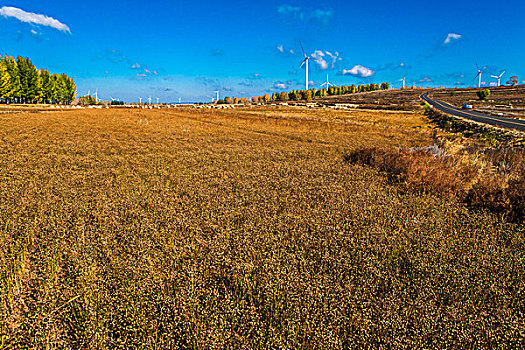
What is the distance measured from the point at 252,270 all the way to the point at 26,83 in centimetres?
11396

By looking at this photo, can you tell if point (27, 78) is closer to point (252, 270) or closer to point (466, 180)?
point (252, 270)

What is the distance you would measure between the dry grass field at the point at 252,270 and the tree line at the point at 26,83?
98.8 meters

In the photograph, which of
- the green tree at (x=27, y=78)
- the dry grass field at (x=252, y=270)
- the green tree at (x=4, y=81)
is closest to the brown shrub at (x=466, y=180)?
the dry grass field at (x=252, y=270)

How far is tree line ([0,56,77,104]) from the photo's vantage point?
73963 mm

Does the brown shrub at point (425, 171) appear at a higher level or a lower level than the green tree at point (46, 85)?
lower

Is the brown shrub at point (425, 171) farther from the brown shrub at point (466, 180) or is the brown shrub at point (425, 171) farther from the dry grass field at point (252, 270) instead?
the dry grass field at point (252, 270)

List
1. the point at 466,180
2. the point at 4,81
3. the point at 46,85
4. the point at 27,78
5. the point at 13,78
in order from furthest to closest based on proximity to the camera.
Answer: the point at 46,85, the point at 27,78, the point at 13,78, the point at 4,81, the point at 466,180

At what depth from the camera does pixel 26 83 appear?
267 ft

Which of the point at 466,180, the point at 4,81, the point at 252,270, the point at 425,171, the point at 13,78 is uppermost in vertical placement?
the point at 13,78

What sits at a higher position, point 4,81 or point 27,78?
point 27,78

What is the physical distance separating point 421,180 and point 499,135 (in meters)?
18.8

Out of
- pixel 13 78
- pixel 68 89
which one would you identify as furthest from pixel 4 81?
pixel 68 89

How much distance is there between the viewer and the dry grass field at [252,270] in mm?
2770

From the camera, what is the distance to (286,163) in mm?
11562
